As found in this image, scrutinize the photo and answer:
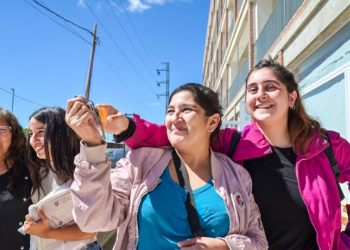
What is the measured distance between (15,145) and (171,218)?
1469mm

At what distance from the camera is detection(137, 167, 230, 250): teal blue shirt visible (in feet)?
4.50

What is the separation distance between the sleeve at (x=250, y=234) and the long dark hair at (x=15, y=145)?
1.57 m

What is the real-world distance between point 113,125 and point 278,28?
7325 mm

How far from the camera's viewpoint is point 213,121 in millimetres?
1762

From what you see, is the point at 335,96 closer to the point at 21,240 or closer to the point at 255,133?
the point at 255,133

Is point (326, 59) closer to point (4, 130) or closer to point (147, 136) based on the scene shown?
point (147, 136)

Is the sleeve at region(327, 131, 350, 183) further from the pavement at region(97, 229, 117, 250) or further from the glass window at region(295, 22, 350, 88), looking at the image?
the pavement at region(97, 229, 117, 250)

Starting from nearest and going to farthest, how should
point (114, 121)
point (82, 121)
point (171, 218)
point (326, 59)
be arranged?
1. point (82, 121)
2. point (171, 218)
3. point (114, 121)
4. point (326, 59)

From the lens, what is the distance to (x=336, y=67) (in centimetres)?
431

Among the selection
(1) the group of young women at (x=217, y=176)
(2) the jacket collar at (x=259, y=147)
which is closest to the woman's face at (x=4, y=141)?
(1) the group of young women at (x=217, y=176)

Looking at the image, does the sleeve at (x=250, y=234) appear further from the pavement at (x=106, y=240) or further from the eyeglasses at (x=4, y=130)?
the pavement at (x=106, y=240)

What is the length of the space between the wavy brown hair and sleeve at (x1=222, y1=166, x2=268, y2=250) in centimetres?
43

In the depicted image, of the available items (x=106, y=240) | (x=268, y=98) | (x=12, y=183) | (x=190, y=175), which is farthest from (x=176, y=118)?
(x=106, y=240)

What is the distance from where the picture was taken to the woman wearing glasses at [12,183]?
1877 mm
